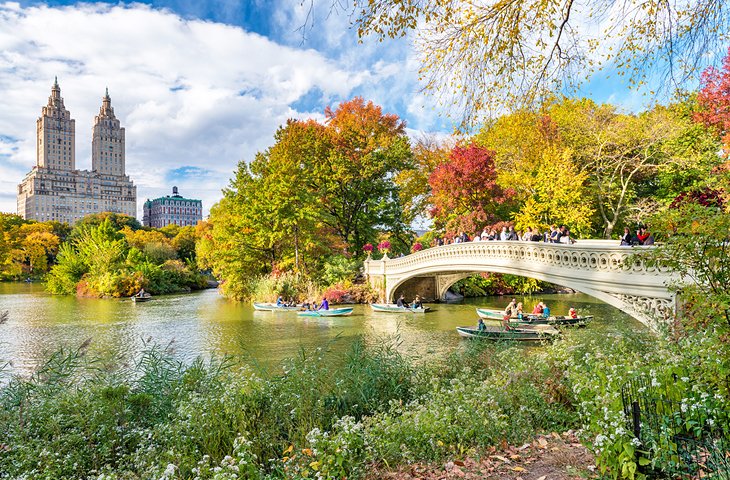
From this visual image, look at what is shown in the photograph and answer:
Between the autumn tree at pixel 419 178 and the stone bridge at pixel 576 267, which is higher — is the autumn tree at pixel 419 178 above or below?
above

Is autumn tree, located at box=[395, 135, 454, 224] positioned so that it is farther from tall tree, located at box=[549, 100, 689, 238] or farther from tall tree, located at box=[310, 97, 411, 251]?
tall tree, located at box=[549, 100, 689, 238]

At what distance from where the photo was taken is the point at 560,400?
226 inches

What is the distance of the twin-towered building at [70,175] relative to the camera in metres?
115

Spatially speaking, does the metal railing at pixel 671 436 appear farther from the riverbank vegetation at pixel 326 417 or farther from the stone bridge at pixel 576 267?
the stone bridge at pixel 576 267

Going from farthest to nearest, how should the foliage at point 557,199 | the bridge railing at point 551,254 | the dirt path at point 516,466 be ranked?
the foliage at point 557,199
the bridge railing at point 551,254
the dirt path at point 516,466

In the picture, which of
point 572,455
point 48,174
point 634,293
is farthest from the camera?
point 48,174

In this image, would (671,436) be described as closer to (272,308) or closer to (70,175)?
(272,308)

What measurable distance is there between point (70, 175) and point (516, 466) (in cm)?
14181

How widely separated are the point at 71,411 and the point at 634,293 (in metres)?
11.4

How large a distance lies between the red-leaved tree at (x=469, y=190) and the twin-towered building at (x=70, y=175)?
121m

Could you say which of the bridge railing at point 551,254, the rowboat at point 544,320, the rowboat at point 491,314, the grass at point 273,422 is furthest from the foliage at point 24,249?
the grass at point 273,422

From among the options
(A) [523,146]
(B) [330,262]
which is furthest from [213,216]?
(A) [523,146]

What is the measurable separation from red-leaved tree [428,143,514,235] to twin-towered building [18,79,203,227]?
376ft

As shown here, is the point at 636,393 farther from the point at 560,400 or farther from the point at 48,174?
the point at 48,174
